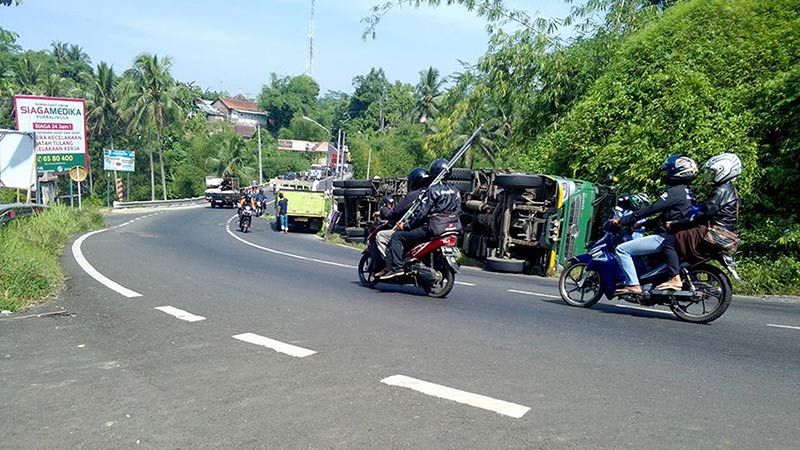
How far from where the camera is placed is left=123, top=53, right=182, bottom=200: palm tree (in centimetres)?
5891

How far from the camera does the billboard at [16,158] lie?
15156 millimetres

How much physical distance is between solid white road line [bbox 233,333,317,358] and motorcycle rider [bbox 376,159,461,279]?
10.2 feet

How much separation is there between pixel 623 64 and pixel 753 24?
9.66 ft

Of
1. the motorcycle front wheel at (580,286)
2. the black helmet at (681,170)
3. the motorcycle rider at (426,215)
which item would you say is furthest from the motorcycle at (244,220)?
the black helmet at (681,170)

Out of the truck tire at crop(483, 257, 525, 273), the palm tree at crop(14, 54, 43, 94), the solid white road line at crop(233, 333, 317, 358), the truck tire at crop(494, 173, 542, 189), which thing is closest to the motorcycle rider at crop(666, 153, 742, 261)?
the solid white road line at crop(233, 333, 317, 358)

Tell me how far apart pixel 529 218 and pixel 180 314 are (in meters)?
8.81

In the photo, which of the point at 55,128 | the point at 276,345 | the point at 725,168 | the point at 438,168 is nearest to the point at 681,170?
the point at 725,168

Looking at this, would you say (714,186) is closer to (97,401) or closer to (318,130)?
(97,401)

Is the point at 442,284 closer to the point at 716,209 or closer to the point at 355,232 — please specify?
the point at 716,209

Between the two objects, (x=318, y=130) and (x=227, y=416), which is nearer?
(x=227, y=416)

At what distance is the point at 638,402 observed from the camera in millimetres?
4246

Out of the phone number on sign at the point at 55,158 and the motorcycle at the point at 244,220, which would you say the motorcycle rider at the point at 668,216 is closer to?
the motorcycle at the point at 244,220

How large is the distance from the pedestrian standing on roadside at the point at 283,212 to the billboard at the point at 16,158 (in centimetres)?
1508

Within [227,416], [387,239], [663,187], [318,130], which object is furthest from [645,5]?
[318,130]
